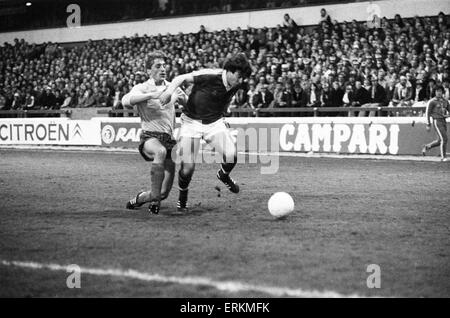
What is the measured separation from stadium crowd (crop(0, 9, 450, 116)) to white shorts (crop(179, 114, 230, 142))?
11.6 metres

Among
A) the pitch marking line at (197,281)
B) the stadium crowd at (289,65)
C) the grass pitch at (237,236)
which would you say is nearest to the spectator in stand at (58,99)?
the stadium crowd at (289,65)

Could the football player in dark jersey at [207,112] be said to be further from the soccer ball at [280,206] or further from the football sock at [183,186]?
the soccer ball at [280,206]

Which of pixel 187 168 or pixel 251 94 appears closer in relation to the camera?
pixel 187 168

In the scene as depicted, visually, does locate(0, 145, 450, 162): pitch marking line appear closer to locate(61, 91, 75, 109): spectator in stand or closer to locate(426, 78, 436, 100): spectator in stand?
locate(426, 78, 436, 100): spectator in stand

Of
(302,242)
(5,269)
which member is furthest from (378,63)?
(5,269)

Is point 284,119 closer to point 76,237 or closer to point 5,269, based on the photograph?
point 76,237

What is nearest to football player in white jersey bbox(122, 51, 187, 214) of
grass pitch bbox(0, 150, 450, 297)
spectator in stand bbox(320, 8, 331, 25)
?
grass pitch bbox(0, 150, 450, 297)

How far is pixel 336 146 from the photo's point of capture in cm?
2100

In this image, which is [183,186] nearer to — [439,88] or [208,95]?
[208,95]

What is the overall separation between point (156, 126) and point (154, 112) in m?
0.21

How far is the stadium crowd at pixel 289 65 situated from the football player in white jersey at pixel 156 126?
40.0 ft

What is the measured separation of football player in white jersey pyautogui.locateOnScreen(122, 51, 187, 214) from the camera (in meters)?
9.21

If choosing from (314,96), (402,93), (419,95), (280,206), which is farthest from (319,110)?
(280,206)

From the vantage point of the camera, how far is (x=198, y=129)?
9.77 m
